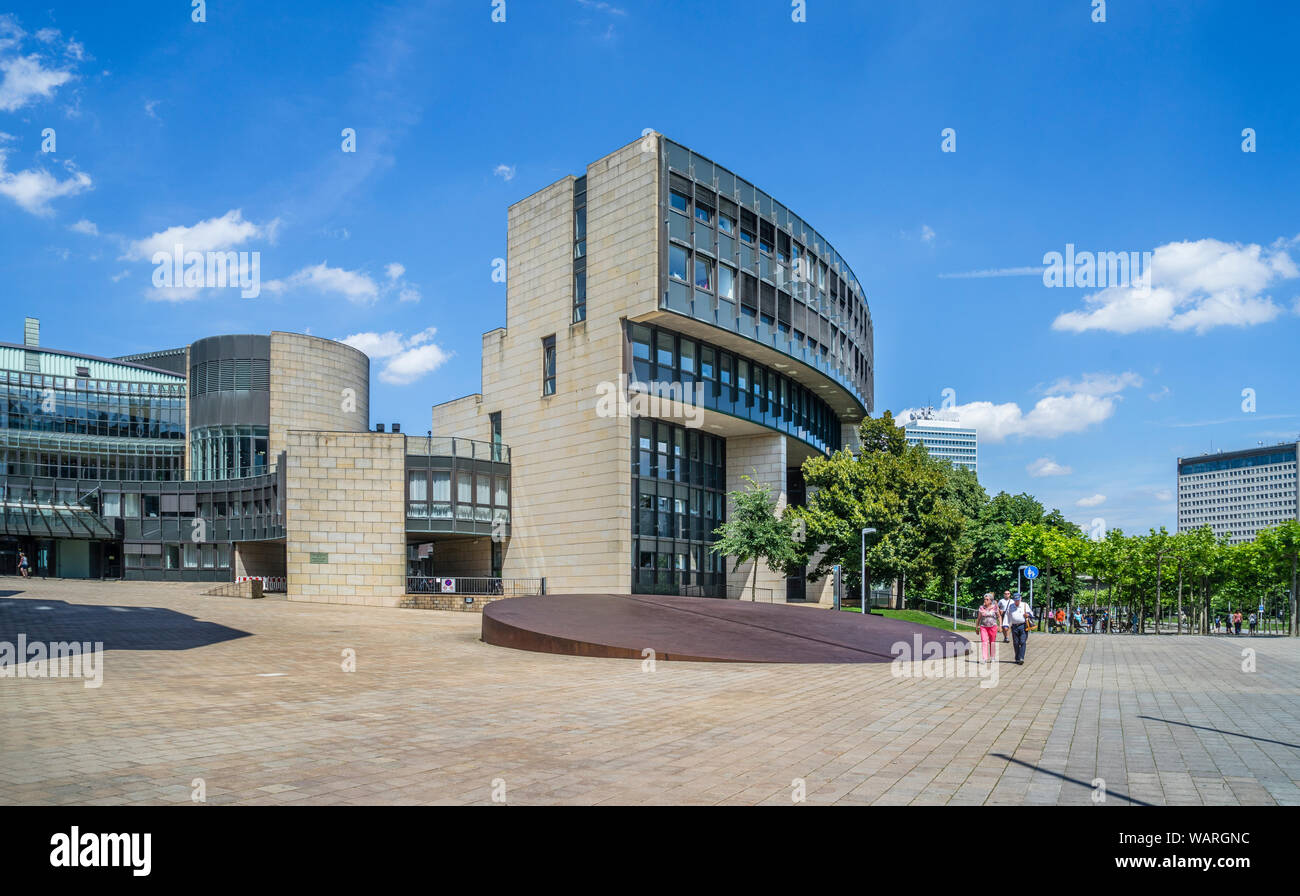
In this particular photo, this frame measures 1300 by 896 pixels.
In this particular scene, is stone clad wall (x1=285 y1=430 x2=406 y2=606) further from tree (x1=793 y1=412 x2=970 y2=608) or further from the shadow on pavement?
tree (x1=793 y1=412 x2=970 y2=608)

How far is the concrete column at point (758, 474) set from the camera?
44.8m

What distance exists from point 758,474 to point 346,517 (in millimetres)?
20652

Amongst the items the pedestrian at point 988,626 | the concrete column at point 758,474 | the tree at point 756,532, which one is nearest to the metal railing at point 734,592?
the concrete column at point 758,474

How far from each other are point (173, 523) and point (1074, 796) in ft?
204

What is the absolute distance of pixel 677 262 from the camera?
1500 inches

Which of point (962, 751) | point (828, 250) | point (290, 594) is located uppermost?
point (828, 250)

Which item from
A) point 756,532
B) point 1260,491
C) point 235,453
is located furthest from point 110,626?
point 1260,491

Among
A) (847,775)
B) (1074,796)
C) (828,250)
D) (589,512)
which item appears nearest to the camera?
(1074,796)

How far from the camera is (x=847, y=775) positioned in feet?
24.4

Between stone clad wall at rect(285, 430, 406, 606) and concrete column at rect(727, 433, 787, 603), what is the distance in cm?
1693

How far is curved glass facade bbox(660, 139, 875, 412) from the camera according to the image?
3816 cm
